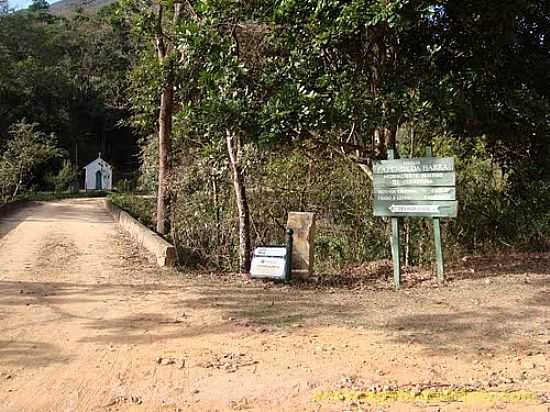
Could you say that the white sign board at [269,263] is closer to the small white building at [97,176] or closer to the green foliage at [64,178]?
the green foliage at [64,178]

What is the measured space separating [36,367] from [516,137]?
771 centimetres

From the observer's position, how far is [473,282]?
8.82 m

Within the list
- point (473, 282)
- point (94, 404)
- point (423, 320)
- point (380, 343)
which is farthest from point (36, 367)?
point (473, 282)

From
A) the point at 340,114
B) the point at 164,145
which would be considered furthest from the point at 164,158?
the point at 340,114

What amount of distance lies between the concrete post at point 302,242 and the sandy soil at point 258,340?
0.50 metres

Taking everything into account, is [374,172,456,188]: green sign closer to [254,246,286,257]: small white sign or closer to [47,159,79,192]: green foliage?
[254,246,286,257]: small white sign

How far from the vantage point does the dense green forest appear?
8805 mm

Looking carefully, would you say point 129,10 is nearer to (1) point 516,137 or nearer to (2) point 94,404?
(1) point 516,137

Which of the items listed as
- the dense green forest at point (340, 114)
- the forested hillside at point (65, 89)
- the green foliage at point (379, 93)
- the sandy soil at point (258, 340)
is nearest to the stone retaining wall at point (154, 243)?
the dense green forest at point (340, 114)

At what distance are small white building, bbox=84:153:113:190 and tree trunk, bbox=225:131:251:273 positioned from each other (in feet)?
179

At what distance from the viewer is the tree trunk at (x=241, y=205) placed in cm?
1127

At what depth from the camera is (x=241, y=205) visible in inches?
448

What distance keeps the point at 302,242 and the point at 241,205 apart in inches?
69.7

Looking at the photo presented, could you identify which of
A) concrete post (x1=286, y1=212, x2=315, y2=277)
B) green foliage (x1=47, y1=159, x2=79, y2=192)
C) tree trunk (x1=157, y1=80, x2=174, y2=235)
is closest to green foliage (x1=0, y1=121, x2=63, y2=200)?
green foliage (x1=47, y1=159, x2=79, y2=192)
